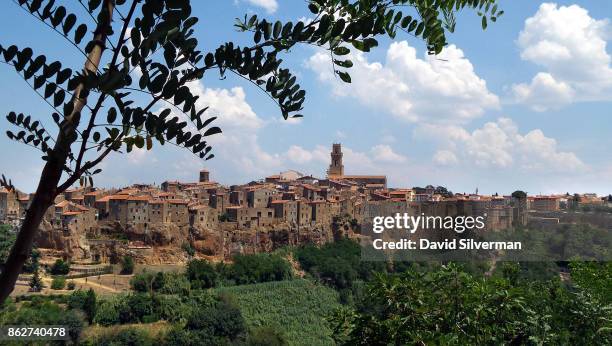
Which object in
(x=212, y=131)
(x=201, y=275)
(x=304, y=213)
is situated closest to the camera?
(x=212, y=131)

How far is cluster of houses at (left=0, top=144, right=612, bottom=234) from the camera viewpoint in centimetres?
2945

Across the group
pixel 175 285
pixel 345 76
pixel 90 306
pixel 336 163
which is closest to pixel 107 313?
pixel 90 306

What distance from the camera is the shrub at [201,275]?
25.9 metres

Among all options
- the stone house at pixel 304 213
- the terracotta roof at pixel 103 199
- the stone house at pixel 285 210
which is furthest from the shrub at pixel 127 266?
the stone house at pixel 304 213

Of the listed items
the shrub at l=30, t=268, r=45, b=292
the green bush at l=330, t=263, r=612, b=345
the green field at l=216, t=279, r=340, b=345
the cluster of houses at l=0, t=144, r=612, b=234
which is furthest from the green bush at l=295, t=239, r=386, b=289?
the green bush at l=330, t=263, r=612, b=345

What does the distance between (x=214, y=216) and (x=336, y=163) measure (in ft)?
75.1

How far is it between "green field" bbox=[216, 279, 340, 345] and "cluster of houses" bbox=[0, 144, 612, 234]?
5.77m

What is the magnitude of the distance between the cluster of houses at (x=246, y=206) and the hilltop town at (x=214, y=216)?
0.17 feet

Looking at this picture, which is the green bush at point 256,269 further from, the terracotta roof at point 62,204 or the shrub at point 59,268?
the terracotta roof at point 62,204

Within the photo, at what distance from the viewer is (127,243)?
2814 centimetres

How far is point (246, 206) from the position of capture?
112 feet

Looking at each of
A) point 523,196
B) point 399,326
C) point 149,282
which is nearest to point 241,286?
point 149,282

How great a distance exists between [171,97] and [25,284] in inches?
971

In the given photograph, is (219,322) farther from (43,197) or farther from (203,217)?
(43,197)
